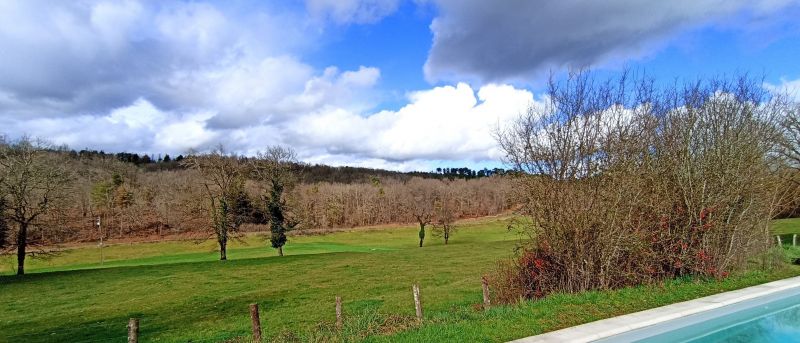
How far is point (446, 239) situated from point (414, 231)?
1263cm

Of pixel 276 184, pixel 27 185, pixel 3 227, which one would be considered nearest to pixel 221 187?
pixel 276 184

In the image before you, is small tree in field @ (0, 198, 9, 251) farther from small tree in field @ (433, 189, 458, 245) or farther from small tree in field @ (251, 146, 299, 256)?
small tree in field @ (433, 189, 458, 245)

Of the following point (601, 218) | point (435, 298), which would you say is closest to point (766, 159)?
point (601, 218)

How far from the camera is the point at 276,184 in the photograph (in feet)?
134

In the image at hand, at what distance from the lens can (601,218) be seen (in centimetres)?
1040

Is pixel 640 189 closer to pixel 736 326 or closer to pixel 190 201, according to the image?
pixel 736 326

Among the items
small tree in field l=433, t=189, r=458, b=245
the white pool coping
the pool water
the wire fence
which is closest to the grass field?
the wire fence

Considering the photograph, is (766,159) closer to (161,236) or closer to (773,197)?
(773,197)

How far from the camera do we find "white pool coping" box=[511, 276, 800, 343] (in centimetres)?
720

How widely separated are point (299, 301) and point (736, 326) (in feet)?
49.7

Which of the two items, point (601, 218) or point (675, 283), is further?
point (675, 283)

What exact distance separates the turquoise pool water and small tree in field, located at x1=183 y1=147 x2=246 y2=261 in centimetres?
3560

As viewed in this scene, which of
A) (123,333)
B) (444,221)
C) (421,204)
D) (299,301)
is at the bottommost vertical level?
(299,301)

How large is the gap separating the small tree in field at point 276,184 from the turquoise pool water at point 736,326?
1416 inches
